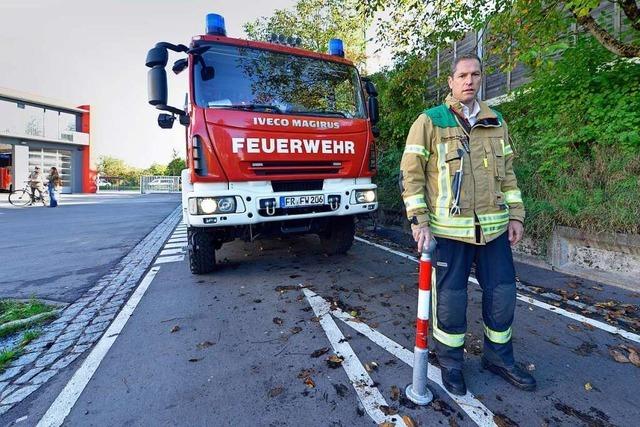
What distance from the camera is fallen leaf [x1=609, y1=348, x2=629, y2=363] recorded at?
99.4 inches

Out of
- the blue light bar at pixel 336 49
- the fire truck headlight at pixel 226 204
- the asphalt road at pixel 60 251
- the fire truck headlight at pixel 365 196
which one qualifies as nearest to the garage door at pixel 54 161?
the asphalt road at pixel 60 251

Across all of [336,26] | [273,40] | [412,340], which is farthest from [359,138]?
[336,26]

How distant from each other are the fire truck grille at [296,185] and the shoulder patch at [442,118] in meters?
2.16

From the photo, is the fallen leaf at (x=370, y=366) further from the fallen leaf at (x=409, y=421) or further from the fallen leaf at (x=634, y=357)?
the fallen leaf at (x=634, y=357)

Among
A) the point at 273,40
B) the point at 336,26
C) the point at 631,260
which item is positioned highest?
the point at 336,26

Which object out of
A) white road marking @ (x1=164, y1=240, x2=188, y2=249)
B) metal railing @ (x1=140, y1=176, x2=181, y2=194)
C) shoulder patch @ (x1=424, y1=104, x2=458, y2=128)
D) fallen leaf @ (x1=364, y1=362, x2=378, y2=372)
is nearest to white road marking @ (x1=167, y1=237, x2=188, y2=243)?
white road marking @ (x1=164, y1=240, x2=188, y2=249)

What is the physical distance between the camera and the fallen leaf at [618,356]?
253 cm

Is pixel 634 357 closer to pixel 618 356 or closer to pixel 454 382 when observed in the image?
pixel 618 356

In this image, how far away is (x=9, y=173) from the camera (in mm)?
24734

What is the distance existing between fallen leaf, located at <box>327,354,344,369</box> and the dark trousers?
28.1 inches

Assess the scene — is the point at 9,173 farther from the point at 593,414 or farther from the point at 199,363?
the point at 593,414

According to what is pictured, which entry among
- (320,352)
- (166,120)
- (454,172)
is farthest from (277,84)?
(320,352)

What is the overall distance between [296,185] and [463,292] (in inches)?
97.0

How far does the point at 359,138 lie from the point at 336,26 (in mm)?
10601
